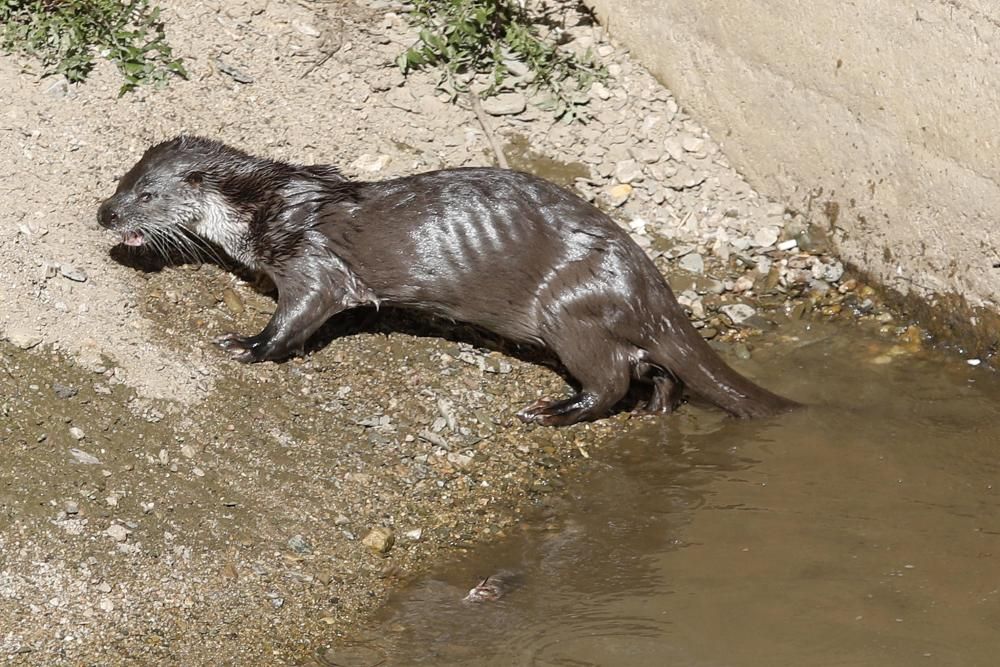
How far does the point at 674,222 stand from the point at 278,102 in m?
1.61

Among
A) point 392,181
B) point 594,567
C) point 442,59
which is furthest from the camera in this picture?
point 442,59

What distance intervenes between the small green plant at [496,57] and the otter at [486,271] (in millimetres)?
1068

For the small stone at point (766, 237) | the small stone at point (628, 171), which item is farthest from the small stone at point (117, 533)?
the small stone at point (766, 237)

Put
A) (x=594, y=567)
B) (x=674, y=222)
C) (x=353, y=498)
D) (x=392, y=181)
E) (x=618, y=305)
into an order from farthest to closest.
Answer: (x=674, y=222) < (x=392, y=181) < (x=618, y=305) < (x=353, y=498) < (x=594, y=567)

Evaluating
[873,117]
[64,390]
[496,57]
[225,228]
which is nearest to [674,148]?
[496,57]

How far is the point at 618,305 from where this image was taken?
13.3 ft

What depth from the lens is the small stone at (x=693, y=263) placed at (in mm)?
4832

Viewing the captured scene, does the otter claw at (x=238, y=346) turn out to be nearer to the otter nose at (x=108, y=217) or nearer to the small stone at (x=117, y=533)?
the otter nose at (x=108, y=217)

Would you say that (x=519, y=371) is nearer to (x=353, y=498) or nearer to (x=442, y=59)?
(x=353, y=498)

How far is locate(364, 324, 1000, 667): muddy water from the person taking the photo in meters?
3.10

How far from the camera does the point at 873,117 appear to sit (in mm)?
4402

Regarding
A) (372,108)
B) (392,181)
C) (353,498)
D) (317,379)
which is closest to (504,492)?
(353,498)

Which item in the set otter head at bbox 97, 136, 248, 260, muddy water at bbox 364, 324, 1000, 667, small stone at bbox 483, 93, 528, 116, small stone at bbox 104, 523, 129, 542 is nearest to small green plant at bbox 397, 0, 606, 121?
small stone at bbox 483, 93, 528, 116

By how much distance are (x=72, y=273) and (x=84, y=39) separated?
1.30 m
